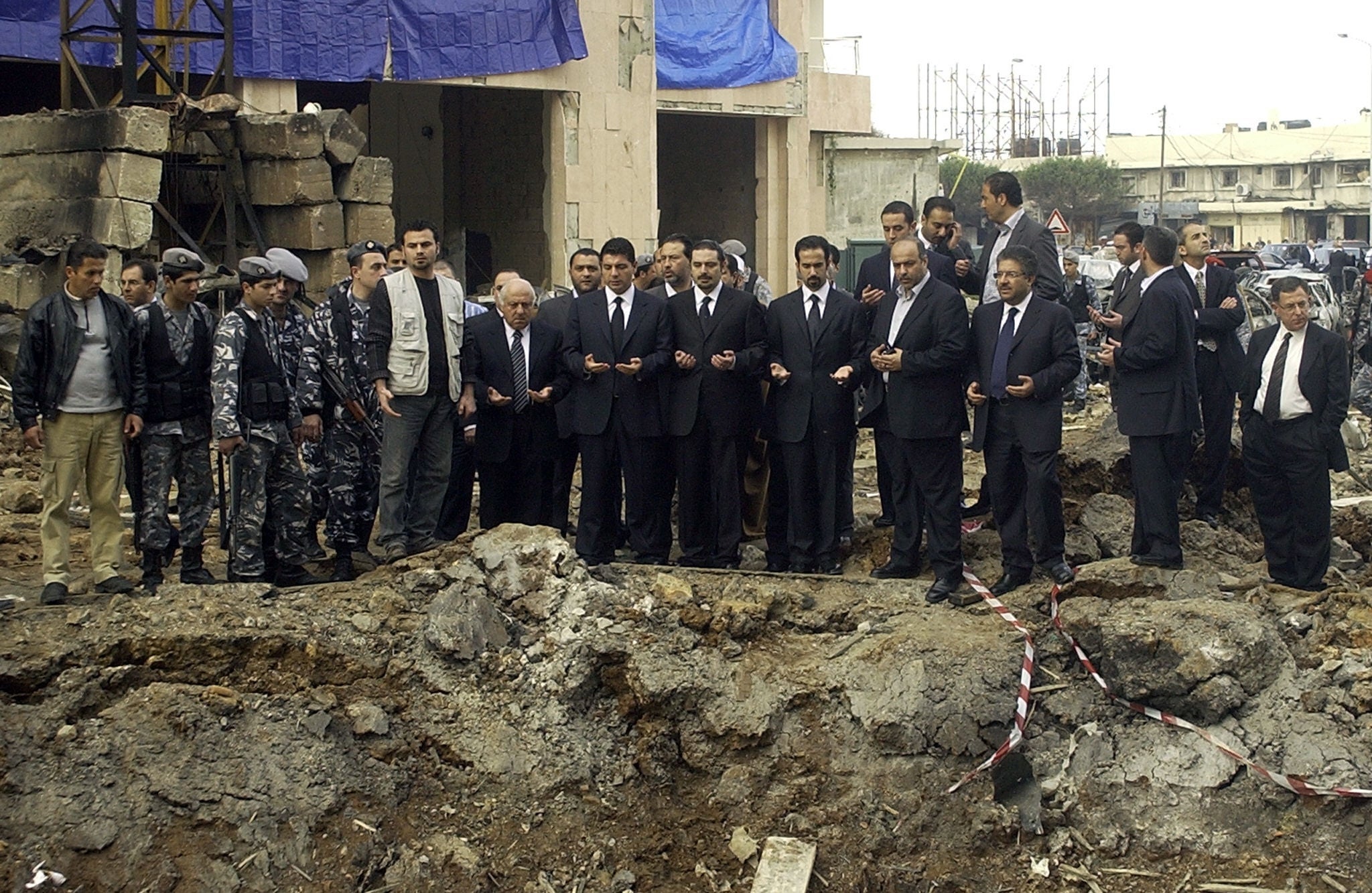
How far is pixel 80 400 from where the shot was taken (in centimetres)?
701

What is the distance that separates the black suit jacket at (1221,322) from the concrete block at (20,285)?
947 centimetres

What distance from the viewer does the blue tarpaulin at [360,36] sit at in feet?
49.2

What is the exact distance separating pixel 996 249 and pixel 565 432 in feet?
8.62

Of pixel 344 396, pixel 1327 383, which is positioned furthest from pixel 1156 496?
pixel 344 396

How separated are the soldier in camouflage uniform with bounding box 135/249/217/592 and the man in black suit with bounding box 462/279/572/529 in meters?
1.44

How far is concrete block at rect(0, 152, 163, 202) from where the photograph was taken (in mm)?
12750

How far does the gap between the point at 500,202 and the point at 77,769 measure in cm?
1688

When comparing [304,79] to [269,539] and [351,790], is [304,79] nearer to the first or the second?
[269,539]

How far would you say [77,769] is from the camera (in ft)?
18.0

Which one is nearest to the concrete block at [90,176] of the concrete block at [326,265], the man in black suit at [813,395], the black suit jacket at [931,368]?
the concrete block at [326,265]

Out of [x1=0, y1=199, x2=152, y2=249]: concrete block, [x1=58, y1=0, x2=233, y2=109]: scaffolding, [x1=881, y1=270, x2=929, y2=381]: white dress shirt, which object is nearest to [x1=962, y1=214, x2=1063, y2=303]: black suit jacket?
[x1=881, y1=270, x2=929, y2=381]: white dress shirt

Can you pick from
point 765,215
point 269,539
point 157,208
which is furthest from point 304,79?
point 269,539

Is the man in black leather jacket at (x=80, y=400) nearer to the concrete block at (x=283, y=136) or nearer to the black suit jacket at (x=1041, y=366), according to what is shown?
the black suit jacket at (x=1041, y=366)

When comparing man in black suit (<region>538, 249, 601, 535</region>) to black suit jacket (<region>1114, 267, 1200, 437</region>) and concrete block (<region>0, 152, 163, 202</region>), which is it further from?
concrete block (<region>0, 152, 163, 202</region>)
